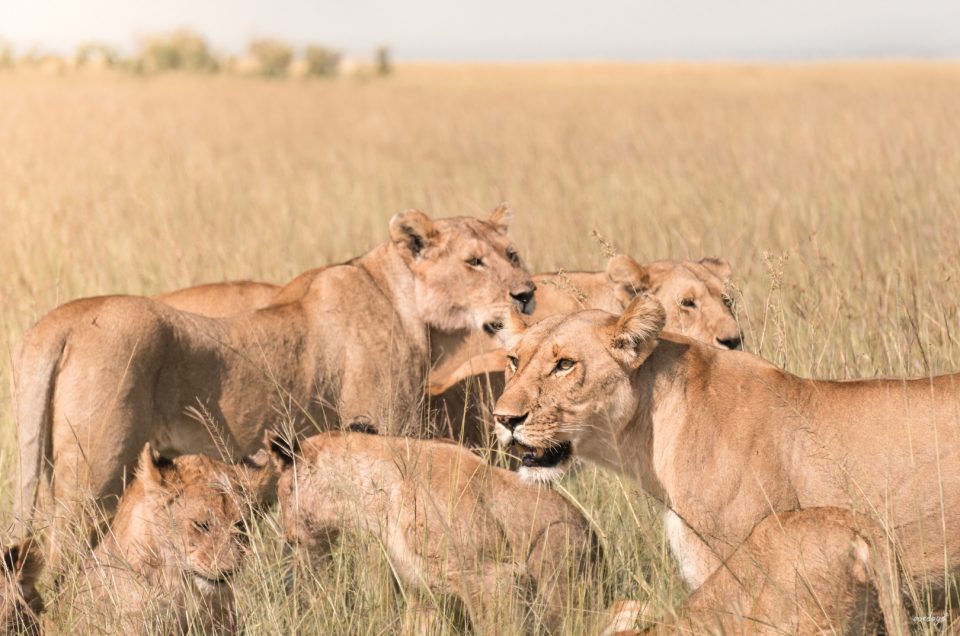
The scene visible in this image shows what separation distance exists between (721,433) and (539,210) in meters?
7.09

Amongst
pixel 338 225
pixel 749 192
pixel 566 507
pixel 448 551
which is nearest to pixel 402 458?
pixel 448 551

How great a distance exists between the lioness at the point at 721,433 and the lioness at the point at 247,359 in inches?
30.2

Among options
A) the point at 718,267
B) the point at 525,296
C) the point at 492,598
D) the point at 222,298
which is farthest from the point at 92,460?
the point at 718,267

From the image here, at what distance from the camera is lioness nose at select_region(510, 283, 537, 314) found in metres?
5.68

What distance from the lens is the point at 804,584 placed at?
3078 mm

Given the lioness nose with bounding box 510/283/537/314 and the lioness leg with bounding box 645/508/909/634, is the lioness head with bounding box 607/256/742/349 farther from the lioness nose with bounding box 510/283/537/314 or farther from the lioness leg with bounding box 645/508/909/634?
the lioness leg with bounding box 645/508/909/634

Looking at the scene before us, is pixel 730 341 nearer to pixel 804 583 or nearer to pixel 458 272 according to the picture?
pixel 458 272

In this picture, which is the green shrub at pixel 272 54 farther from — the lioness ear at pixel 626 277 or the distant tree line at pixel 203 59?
the lioness ear at pixel 626 277

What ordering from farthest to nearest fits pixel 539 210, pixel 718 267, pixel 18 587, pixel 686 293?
1. pixel 539 210
2. pixel 718 267
3. pixel 686 293
4. pixel 18 587

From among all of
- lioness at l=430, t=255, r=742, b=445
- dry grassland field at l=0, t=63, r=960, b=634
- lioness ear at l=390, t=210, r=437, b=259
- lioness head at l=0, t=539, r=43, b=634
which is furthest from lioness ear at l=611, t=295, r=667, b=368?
lioness ear at l=390, t=210, r=437, b=259

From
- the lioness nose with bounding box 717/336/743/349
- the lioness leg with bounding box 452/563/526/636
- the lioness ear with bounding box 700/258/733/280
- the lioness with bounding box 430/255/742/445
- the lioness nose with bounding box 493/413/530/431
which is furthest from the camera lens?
the lioness ear with bounding box 700/258/733/280

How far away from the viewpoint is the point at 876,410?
368 centimetres

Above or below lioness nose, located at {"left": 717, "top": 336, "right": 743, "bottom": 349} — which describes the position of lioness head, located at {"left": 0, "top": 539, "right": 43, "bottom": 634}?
below

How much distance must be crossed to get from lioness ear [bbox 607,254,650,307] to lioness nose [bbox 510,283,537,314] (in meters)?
0.44
